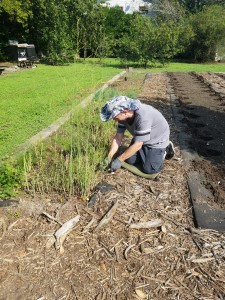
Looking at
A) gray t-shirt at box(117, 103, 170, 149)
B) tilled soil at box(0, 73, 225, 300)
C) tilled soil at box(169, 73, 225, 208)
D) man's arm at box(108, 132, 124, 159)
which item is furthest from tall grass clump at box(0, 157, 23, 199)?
tilled soil at box(169, 73, 225, 208)

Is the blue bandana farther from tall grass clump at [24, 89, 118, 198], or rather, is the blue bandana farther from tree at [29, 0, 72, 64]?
tree at [29, 0, 72, 64]

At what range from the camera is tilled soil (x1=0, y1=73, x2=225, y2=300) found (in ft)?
6.59

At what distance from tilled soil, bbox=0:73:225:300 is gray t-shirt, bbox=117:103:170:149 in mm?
475

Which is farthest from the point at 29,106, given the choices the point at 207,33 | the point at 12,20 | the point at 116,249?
the point at 207,33

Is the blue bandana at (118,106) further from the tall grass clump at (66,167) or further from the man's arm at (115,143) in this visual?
the man's arm at (115,143)

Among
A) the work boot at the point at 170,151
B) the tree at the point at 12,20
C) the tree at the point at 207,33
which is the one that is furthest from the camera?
the tree at the point at 207,33

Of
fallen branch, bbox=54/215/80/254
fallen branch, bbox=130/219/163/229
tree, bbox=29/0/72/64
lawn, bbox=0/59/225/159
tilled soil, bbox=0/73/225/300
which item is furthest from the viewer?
tree, bbox=29/0/72/64

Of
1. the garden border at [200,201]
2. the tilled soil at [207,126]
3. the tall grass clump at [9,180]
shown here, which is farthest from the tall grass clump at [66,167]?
the tilled soil at [207,126]

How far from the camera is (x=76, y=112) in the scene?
17.8ft

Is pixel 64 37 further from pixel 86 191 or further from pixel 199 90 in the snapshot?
pixel 86 191

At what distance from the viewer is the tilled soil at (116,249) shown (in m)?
2.01

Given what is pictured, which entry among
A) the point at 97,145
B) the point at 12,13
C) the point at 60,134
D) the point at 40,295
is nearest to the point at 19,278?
the point at 40,295

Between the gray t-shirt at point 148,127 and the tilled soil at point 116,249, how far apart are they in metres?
0.47

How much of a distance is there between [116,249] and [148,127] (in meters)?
1.36
